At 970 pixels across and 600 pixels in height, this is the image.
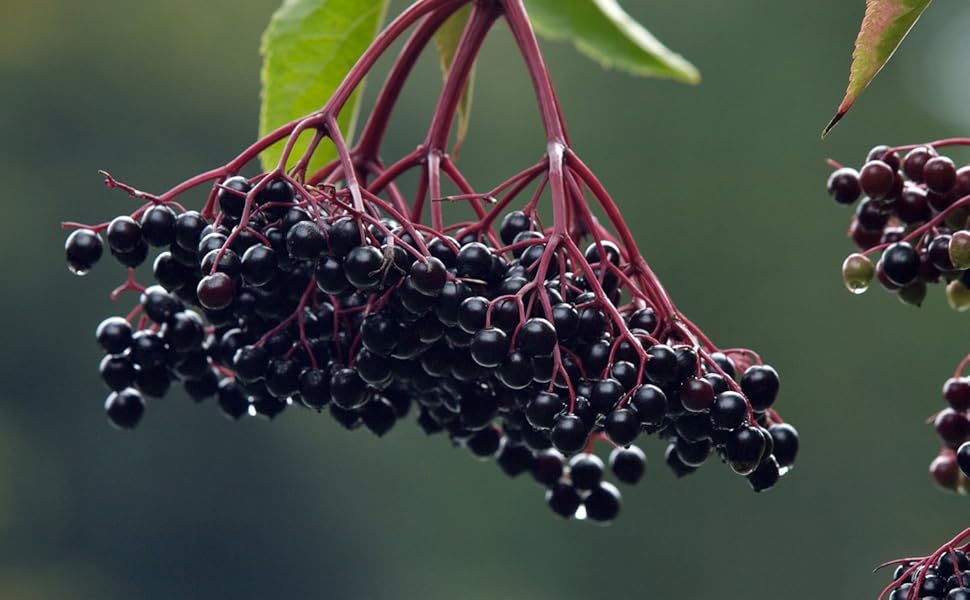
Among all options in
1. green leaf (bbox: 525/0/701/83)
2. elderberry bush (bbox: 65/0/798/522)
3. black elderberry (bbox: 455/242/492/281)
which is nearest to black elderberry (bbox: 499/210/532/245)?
elderberry bush (bbox: 65/0/798/522)

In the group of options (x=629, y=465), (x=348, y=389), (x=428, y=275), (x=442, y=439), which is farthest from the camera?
(x=442, y=439)

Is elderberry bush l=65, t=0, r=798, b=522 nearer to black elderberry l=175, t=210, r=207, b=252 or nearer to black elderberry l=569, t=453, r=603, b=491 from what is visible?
black elderberry l=175, t=210, r=207, b=252

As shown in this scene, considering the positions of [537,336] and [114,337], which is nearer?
[537,336]

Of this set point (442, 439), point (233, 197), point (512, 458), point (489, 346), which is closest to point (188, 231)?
point (233, 197)

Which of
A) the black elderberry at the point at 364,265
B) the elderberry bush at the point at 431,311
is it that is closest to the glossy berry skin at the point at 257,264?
the elderberry bush at the point at 431,311

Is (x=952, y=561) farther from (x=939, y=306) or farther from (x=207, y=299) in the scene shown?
(x=939, y=306)

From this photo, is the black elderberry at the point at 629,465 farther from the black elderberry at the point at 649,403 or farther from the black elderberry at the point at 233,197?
the black elderberry at the point at 233,197

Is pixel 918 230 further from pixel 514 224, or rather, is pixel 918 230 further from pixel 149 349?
pixel 149 349
